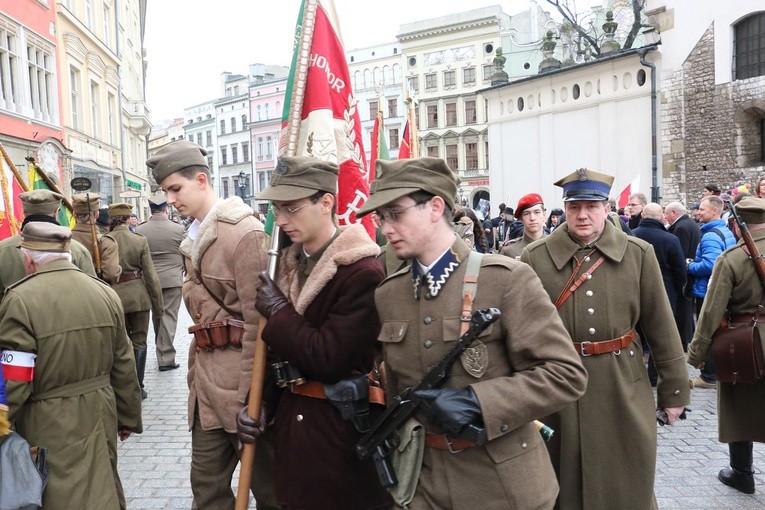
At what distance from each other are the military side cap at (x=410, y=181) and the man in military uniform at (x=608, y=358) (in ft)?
4.18

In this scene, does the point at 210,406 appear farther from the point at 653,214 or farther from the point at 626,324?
the point at 653,214

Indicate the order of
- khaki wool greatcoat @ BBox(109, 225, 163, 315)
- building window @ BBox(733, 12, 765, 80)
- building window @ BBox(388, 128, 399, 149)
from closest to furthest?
1. khaki wool greatcoat @ BBox(109, 225, 163, 315)
2. building window @ BBox(733, 12, 765, 80)
3. building window @ BBox(388, 128, 399, 149)

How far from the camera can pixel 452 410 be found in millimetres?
2162

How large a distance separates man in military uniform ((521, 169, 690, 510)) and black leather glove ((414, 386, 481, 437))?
4.30ft

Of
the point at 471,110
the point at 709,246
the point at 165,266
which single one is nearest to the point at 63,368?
the point at 165,266

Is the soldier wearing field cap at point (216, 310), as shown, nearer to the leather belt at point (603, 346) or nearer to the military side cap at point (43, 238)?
the military side cap at point (43, 238)

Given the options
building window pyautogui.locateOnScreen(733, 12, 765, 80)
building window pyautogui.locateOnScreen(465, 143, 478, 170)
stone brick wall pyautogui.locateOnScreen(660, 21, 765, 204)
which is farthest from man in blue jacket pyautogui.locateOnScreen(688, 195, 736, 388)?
building window pyautogui.locateOnScreen(465, 143, 478, 170)

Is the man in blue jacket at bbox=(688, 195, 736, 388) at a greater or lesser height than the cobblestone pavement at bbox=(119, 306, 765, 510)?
greater

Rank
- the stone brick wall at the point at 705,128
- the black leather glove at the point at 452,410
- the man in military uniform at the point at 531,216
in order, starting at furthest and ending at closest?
the stone brick wall at the point at 705,128
the man in military uniform at the point at 531,216
the black leather glove at the point at 452,410

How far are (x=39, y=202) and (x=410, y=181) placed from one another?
3.42 meters

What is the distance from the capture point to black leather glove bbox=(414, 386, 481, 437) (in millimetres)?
2158

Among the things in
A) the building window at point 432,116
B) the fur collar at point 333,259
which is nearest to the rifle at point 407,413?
the fur collar at point 333,259

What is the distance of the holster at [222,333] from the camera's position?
334 centimetres

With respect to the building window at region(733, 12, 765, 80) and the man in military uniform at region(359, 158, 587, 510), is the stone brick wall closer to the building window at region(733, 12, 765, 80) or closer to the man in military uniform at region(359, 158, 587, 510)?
the building window at region(733, 12, 765, 80)
